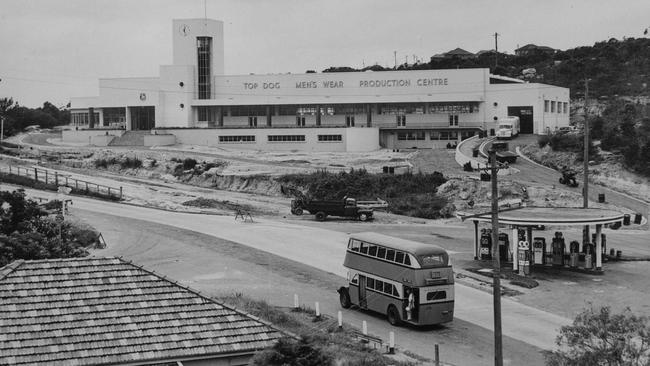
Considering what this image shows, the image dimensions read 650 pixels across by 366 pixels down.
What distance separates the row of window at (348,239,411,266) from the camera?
87.9 feet

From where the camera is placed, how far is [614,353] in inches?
627

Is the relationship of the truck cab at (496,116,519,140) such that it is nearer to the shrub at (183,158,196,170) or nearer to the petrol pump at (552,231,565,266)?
the shrub at (183,158,196,170)

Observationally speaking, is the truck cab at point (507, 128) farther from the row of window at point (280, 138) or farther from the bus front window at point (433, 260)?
the bus front window at point (433, 260)

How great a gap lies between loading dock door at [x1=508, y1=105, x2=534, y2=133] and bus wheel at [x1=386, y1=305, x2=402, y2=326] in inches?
2711

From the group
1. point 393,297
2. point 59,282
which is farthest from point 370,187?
point 59,282

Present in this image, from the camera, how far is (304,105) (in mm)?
99188

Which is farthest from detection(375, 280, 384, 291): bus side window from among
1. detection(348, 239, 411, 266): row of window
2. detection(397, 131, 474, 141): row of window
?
detection(397, 131, 474, 141): row of window

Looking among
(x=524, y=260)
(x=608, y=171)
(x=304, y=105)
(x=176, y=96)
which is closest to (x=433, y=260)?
(x=524, y=260)

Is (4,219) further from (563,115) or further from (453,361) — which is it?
(563,115)

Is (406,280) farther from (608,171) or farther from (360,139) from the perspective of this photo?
(360,139)

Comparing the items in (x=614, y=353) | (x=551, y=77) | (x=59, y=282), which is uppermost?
(x=551, y=77)

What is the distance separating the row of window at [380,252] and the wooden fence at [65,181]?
38323 millimetres

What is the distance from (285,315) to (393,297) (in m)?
3.92

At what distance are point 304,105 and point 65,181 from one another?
37588mm
